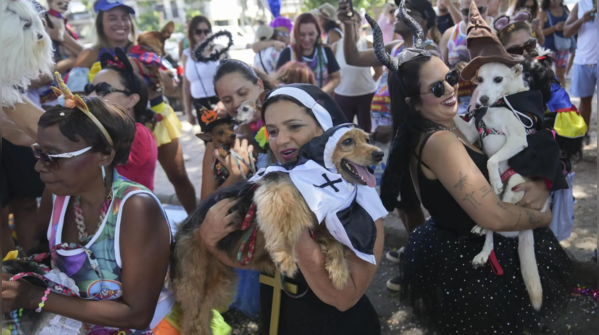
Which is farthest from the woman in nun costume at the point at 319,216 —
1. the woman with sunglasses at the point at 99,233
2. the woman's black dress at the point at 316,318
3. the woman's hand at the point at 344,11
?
the woman's hand at the point at 344,11

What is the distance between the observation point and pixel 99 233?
6.34 ft

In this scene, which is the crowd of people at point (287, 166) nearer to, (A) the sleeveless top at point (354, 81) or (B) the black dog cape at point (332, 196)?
(B) the black dog cape at point (332, 196)

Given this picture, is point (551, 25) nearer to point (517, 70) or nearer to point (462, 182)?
point (517, 70)

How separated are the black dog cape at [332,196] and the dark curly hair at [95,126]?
2.35 feet

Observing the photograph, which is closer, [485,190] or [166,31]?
[485,190]

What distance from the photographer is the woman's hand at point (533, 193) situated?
2389 mm

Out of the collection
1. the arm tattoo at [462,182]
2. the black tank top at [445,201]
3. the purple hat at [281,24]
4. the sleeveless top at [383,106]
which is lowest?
the sleeveless top at [383,106]

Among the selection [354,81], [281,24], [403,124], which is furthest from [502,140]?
[281,24]

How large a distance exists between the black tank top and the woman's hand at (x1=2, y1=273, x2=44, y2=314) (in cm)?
183

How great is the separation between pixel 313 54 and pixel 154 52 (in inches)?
81.9

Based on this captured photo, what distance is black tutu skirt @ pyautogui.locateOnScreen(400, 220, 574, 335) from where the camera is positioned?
228 cm

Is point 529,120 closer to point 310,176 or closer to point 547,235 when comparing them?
point 547,235

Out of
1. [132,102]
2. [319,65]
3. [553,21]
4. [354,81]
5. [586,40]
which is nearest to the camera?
[132,102]

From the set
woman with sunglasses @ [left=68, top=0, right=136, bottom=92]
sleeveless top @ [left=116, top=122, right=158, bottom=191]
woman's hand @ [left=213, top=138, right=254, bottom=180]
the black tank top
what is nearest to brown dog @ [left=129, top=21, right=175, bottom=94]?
woman with sunglasses @ [left=68, top=0, right=136, bottom=92]
